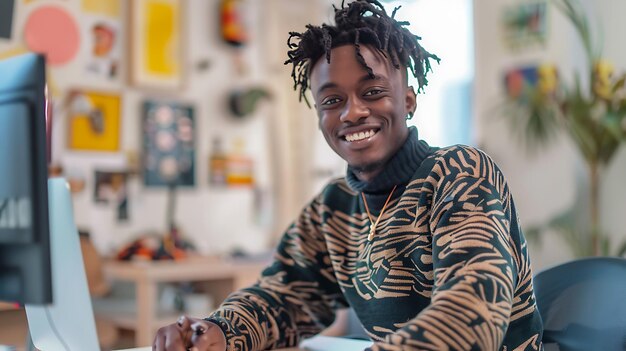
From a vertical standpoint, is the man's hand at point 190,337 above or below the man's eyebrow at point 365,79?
below

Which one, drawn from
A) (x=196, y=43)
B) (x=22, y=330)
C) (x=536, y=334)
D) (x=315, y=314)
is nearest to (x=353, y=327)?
(x=315, y=314)

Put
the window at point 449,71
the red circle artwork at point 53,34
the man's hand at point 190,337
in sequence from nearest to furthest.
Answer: the man's hand at point 190,337, the red circle artwork at point 53,34, the window at point 449,71

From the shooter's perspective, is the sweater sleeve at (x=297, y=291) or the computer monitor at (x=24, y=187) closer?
the computer monitor at (x=24, y=187)

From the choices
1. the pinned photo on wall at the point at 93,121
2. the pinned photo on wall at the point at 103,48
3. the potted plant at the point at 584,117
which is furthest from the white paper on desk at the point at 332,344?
the pinned photo on wall at the point at 103,48

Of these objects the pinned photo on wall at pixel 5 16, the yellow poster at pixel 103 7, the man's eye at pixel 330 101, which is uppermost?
the yellow poster at pixel 103 7

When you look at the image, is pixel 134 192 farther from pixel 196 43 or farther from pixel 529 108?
pixel 529 108

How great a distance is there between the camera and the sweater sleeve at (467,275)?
3.21 feet

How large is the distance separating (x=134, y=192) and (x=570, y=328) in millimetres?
2885

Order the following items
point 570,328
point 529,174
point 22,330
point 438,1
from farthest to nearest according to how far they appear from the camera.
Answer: point 438,1 < point 529,174 < point 22,330 < point 570,328

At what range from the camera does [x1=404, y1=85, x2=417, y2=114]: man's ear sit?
1372 mm

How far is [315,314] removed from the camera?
1518mm

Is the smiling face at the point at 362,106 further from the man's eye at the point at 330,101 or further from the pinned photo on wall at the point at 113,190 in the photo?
the pinned photo on wall at the point at 113,190

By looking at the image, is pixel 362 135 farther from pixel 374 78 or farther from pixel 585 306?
pixel 585 306

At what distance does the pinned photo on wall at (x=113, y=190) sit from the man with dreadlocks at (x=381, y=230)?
240 centimetres
